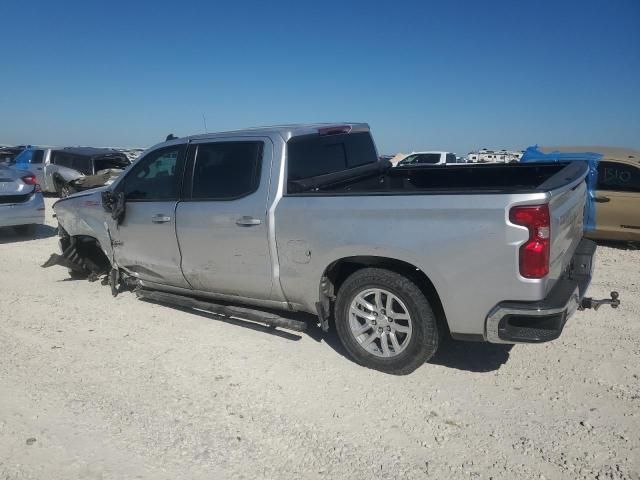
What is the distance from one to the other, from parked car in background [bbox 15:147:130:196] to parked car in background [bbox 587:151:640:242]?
12.8 metres

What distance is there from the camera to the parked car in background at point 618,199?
7.27 metres

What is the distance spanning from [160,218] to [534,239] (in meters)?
3.30

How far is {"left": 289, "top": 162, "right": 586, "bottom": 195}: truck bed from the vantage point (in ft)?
12.4

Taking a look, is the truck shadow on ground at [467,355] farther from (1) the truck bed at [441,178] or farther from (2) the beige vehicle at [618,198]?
(2) the beige vehicle at [618,198]

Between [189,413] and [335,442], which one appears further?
[189,413]

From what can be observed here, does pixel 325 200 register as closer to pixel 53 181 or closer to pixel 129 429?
pixel 129 429

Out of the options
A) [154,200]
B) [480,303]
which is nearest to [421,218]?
[480,303]

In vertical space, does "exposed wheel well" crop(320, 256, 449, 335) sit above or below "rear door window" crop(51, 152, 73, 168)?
below

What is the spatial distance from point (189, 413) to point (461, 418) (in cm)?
177

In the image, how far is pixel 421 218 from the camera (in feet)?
10.3

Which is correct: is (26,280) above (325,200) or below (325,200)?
below

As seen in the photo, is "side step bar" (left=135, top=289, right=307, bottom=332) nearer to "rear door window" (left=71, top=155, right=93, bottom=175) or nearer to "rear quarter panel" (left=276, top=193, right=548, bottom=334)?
"rear quarter panel" (left=276, top=193, right=548, bottom=334)

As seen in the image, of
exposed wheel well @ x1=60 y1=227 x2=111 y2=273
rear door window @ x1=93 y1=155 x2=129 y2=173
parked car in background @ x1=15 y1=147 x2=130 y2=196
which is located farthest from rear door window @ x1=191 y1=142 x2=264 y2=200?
rear door window @ x1=93 y1=155 x2=129 y2=173

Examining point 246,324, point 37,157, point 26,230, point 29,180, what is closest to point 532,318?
point 246,324
